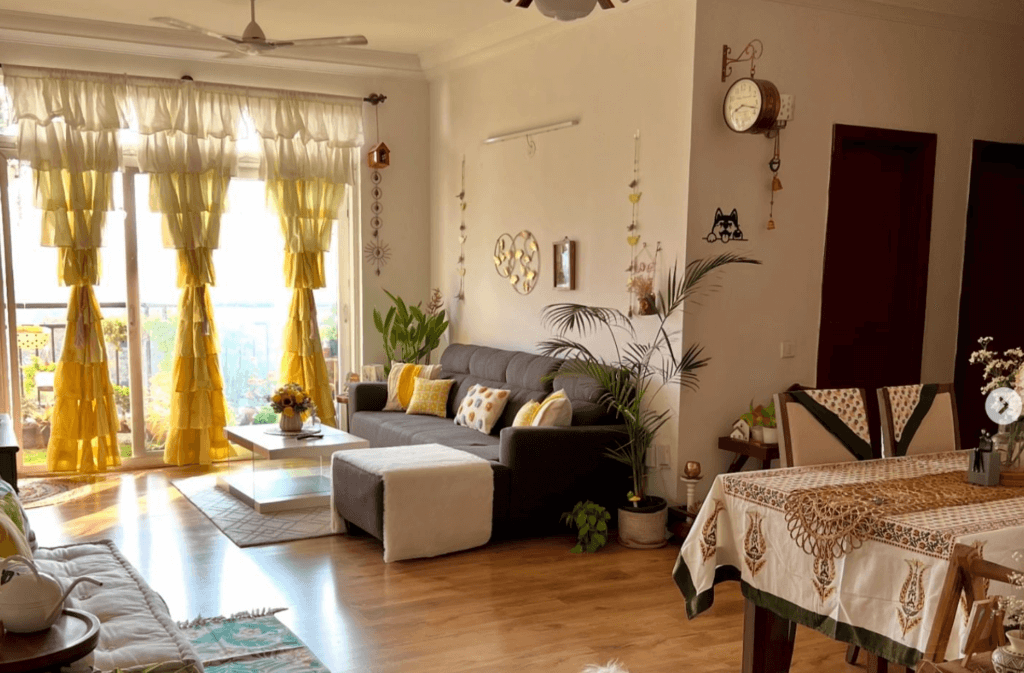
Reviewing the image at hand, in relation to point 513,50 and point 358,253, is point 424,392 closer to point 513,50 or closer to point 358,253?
point 358,253

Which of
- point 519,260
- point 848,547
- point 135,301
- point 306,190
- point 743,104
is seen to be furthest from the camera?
point 306,190

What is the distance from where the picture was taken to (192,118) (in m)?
6.40

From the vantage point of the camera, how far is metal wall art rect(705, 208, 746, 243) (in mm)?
4816

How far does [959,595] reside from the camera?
7.11 feet

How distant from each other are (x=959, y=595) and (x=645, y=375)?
2897mm

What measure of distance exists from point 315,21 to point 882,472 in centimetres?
465

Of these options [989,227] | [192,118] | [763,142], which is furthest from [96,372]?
[989,227]

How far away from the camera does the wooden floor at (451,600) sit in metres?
3.42

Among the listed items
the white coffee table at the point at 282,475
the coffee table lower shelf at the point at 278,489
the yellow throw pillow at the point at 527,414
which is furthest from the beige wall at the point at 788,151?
the coffee table lower shelf at the point at 278,489

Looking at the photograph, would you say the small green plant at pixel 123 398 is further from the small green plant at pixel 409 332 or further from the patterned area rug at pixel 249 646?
the patterned area rug at pixel 249 646

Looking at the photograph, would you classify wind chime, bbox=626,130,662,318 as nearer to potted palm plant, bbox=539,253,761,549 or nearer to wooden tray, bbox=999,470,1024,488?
potted palm plant, bbox=539,253,761,549

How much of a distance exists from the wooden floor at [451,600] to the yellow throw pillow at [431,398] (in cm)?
149

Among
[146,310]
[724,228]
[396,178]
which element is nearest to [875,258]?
[724,228]

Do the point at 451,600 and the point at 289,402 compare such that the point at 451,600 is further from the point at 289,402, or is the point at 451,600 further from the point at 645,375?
the point at 289,402
